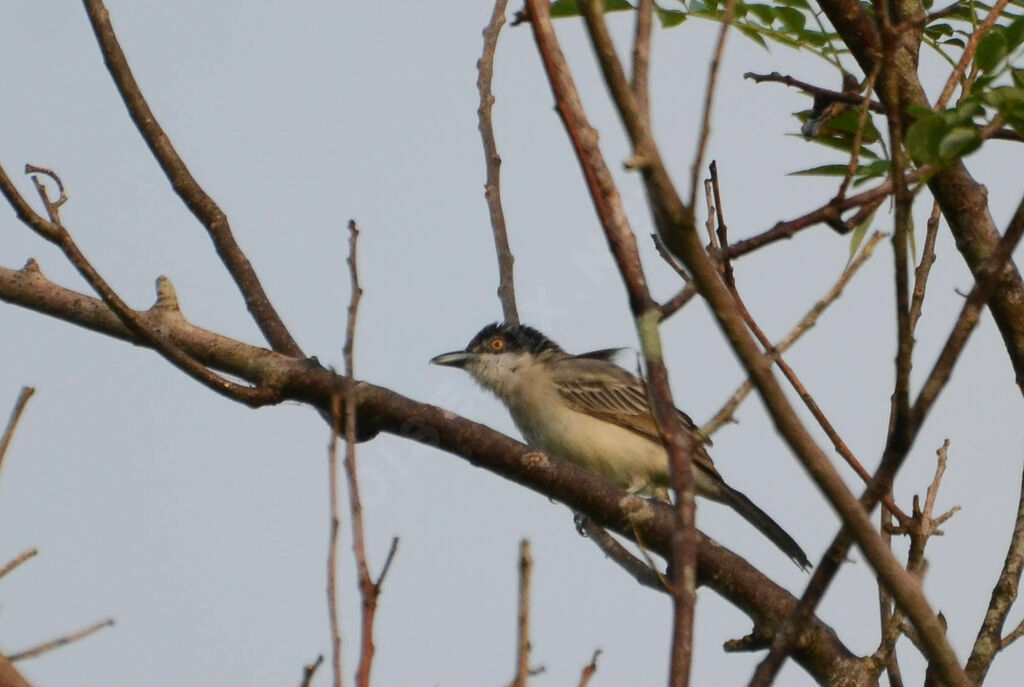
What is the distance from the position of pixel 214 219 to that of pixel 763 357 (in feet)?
9.82

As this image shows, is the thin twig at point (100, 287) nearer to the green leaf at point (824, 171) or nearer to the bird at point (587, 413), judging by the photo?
the green leaf at point (824, 171)

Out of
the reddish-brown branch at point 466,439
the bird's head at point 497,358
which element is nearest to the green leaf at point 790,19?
the reddish-brown branch at point 466,439

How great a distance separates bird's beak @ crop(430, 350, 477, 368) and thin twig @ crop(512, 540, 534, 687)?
7.48 m

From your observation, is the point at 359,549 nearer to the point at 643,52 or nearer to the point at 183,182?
the point at 643,52

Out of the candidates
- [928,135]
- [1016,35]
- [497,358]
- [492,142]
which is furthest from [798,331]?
[497,358]

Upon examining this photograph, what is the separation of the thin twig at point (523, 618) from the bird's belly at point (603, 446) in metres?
6.59

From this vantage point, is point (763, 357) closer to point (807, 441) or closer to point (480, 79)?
point (807, 441)

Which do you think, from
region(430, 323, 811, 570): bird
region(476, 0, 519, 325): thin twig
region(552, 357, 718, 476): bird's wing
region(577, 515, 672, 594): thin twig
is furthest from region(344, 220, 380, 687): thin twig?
region(552, 357, 718, 476): bird's wing

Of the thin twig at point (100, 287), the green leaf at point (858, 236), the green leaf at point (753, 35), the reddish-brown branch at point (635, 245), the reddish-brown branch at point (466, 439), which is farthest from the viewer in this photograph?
the reddish-brown branch at point (466, 439)

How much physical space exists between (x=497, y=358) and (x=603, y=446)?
1.08 metres

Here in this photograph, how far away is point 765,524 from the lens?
884 cm

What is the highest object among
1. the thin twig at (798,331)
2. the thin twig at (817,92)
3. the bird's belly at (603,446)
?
the bird's belly at (603,446)

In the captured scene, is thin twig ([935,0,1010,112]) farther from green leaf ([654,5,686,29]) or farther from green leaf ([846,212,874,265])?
green leaf ([654,5,686,29])

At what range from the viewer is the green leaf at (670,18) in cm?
420
